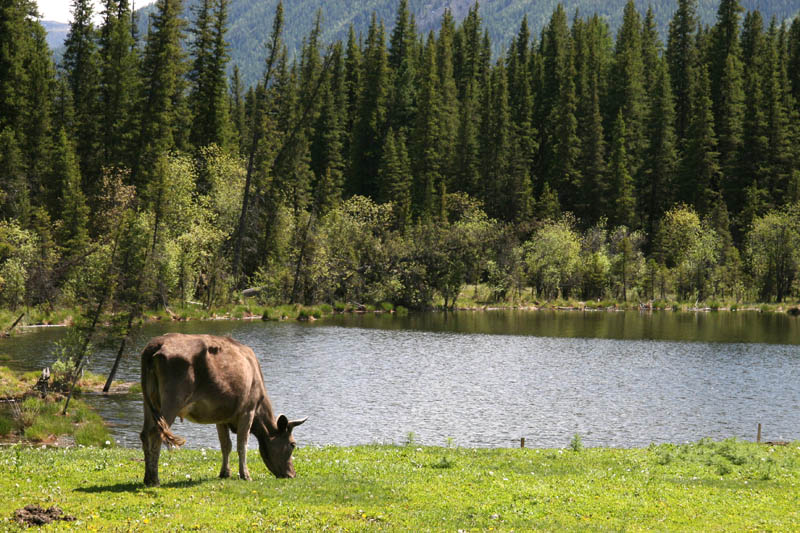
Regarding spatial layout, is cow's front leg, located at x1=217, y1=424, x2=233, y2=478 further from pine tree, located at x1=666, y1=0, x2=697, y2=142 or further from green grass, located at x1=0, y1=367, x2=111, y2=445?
pine tree, located at x1=666, y1=0, x2=697, y2=142

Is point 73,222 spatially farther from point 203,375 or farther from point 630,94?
point 630,94

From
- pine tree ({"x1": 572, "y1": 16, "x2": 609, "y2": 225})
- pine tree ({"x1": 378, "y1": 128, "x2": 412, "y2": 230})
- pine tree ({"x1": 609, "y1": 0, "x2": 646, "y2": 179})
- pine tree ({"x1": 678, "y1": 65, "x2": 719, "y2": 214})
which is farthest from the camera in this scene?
pine tree ({"x1": 609, "y1": 0, "x2": 646, "y2": 179})

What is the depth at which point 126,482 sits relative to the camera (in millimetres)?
12961

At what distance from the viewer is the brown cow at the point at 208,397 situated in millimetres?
12711

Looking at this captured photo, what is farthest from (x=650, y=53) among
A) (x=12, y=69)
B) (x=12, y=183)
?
(x=12, y=183)

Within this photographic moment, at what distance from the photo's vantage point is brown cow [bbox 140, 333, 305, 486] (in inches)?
500

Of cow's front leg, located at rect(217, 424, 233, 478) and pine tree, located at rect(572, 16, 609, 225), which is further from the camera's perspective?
pine tree, located at rect(572, 16, 609, 225)

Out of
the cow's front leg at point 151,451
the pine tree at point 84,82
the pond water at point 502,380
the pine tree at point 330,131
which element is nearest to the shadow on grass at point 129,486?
the cow's front leg at point 151,451

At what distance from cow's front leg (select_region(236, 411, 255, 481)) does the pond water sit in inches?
472

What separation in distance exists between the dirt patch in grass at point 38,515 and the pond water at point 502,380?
15247 mm

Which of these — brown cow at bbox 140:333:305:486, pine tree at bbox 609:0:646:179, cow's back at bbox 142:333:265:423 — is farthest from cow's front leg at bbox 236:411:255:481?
pine tree at bbox 609:0:646:179

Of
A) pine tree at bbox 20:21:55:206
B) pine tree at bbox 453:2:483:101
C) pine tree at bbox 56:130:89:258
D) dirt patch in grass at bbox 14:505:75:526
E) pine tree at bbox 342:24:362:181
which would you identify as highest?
pine tree at bbox 453:2:483:101

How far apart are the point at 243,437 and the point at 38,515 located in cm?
414

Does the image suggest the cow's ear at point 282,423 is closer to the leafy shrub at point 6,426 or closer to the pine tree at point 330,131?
the leafy shrub at point 6,426
